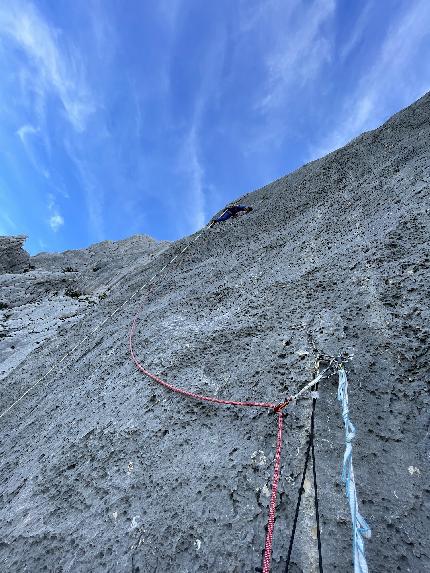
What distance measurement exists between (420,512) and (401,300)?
10.5 ft

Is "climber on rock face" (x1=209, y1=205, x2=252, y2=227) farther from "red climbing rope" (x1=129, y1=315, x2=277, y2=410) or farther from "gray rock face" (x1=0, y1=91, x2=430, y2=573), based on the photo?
"red climbing rope" (x1=129, y1=315, x2=277, y2=410)

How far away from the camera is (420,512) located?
3762 millimetres

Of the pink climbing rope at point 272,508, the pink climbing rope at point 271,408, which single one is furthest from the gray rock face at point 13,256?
the pink climbing rope at point 272,508

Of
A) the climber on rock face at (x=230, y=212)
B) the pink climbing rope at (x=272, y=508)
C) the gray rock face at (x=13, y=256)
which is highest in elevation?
the gray rock face at (x=13, y=256)

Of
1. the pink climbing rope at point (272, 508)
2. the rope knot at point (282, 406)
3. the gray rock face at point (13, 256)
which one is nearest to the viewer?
the pink climbing rope at point (272, 508)

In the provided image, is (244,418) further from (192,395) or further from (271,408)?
(192,395)

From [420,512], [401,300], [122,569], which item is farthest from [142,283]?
[420,512]

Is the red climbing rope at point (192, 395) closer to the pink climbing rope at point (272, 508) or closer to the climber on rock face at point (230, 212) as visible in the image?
the pink climbing rope at point (272, 508)

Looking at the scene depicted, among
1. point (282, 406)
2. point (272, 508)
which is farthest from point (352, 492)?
point (282, 406)

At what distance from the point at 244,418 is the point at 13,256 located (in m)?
27.6

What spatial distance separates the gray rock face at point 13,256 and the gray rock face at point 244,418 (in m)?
18.4

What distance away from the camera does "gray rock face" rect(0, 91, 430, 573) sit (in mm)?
4031

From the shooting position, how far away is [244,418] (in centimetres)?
530

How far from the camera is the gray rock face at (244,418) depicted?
4.03 m
